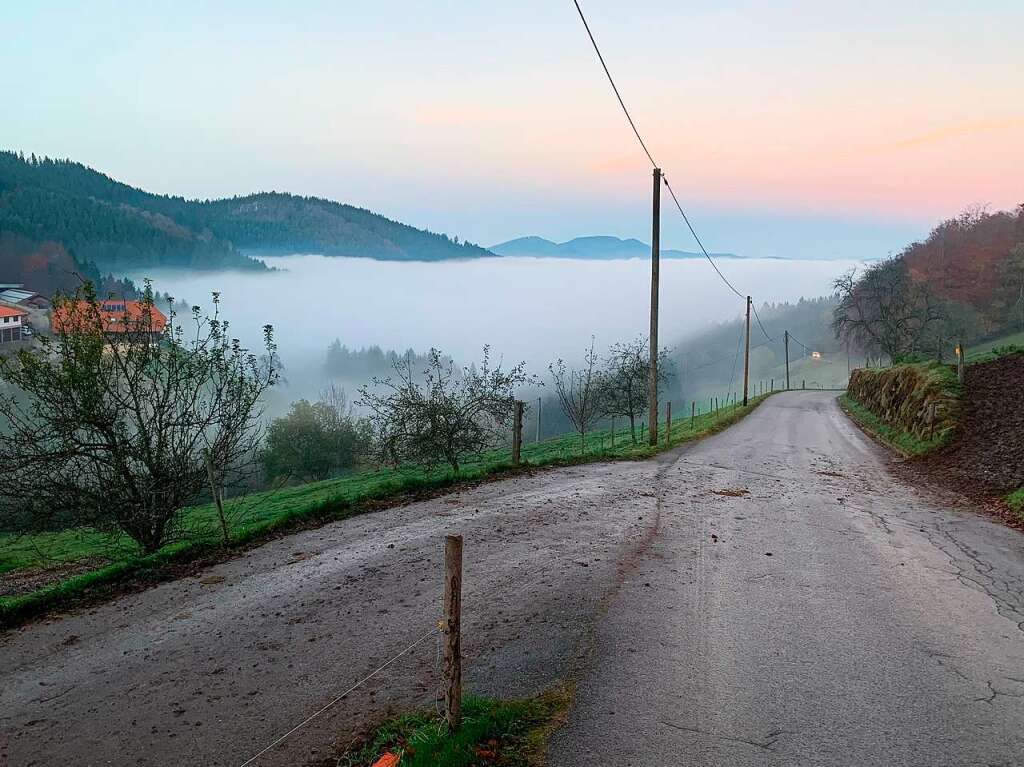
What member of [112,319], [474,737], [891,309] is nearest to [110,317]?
[112,319]

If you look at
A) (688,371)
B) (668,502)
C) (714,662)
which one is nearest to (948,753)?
(714,662)

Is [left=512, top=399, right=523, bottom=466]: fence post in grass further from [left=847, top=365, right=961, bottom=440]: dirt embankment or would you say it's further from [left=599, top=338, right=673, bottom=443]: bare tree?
[left=599, top=338, right=673, bottom=443]: bare tree

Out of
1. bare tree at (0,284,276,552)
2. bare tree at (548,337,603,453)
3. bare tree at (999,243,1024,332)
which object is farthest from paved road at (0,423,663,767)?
bare tree at (999,243,1024,332)

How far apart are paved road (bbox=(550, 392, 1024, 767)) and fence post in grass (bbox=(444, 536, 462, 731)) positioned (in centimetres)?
71

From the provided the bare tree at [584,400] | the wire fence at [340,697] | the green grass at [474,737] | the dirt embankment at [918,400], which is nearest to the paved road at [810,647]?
the green grass at [474,737]

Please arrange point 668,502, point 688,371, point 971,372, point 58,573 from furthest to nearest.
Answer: point 688,371 < point 971,372 < point 58,573 < point 668,502

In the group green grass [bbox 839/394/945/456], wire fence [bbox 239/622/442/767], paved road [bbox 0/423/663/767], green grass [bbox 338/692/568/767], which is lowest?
green grass [bbox 839/394/945/456]

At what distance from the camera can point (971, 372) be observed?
20.2m

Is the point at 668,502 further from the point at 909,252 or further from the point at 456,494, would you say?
the point at 909,252

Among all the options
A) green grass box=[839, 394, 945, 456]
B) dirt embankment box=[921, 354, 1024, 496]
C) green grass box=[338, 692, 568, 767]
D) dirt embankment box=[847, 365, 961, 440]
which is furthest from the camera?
dirt embankment box=[847, 365, 961, 440]

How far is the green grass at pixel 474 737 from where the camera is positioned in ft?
12.0

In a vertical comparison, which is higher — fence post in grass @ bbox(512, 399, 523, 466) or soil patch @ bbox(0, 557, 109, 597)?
fence post in grass @ bbox(512, 399, 523, 466)

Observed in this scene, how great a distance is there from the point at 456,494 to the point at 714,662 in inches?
275

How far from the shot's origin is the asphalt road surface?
4074mm
